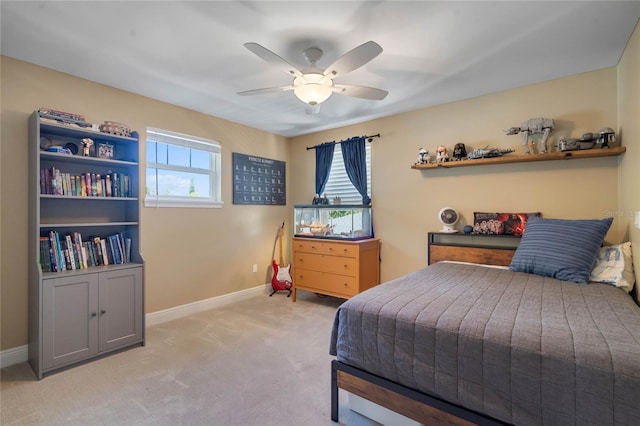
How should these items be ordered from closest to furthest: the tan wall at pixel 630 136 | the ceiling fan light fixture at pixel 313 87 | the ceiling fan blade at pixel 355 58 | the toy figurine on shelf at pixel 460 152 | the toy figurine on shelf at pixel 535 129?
the ceiling fan blade at pixel 355 58 < the tan wall at pixel 630 136 < the ceiling fan light fixture at pixel 313 87 < the toy figurine on shelf at pixel 535 129 < the toy figurine on shelf at pixel 460 152

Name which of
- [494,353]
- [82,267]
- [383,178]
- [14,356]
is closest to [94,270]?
[82,267]

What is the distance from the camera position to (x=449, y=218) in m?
3.24

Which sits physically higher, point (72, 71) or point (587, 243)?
point (72, 71)

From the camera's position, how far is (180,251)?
346cm

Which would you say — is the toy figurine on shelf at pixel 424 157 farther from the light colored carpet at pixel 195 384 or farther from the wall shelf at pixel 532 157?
the light colored carpet at pixel 195 384

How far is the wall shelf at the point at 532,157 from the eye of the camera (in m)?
2.41

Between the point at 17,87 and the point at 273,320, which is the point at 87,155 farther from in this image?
the point at 273,320

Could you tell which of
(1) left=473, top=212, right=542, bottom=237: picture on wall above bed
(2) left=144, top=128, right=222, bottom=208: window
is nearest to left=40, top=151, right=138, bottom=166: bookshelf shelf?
(2) left=144, top=128, right=222, bottom=208: window

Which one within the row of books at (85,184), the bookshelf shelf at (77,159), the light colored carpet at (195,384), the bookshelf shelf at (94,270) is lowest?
the light colored carpet at (195,384)

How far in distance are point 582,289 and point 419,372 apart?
1.32m

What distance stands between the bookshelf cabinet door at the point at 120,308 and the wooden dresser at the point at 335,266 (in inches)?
73.2

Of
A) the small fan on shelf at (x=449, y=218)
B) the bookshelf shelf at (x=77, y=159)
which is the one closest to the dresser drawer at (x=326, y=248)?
the small fan on shelf at (x=449, y=218)

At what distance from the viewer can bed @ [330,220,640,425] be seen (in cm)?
107

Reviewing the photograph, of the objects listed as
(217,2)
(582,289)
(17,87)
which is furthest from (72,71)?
(582,289)
